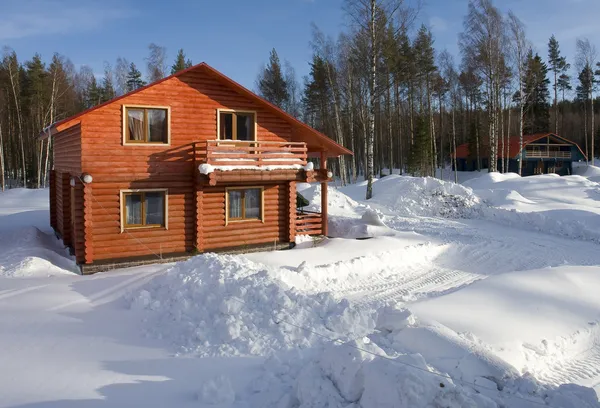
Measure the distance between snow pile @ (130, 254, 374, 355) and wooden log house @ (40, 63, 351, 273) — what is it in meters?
4.17

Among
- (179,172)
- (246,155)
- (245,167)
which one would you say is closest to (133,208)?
(179,172)

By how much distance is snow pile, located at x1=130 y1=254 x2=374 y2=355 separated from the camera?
6.87m

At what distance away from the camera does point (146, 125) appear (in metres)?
13.0

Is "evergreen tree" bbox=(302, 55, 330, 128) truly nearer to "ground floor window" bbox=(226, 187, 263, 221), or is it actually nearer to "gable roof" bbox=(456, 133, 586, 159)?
"gable roof" bbox=(456, 133, 586, 159)

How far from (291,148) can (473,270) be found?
6618 millimetres

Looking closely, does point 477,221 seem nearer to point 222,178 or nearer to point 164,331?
point 222,178

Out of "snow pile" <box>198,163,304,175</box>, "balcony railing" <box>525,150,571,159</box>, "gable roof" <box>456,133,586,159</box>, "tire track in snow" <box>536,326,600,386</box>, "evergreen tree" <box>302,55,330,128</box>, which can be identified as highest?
"evergreen tree" <box>302,55,330,128</box>

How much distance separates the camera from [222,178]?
13086 mm

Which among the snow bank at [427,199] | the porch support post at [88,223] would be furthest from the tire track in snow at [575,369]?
the snow bank at [427,199]

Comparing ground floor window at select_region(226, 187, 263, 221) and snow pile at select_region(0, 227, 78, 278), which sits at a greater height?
ground floor window at select_region(226, 187, 263, 221)

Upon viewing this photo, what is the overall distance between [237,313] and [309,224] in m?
9.10

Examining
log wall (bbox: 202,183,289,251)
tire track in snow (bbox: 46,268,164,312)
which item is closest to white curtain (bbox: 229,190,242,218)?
log wall (bbox: 202,183,289,251)

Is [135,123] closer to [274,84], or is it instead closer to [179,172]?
[179,172]

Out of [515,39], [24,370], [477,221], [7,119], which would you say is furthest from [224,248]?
[7,119]
